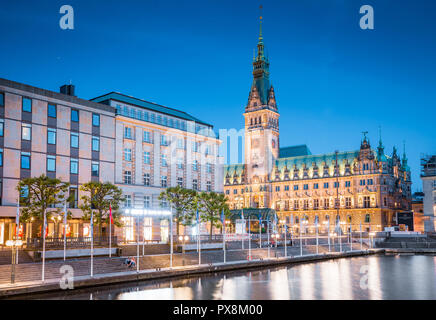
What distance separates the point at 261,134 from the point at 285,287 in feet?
469

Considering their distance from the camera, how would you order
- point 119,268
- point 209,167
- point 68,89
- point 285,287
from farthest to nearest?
point 209,167 < point 68,89 < point 119,268 < point 285,287

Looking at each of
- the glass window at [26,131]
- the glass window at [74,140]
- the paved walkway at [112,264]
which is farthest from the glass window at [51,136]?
the paved walkway at [112,264]

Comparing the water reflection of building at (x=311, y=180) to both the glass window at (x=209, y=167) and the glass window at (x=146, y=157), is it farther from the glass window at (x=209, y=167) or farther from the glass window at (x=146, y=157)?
the glass window at (x=146, y=157)

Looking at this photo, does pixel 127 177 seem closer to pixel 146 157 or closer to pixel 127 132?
pixel 146 157

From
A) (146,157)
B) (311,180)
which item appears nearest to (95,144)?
(146,157)

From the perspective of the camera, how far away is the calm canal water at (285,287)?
41469mm

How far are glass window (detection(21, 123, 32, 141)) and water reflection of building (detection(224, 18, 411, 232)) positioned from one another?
102m

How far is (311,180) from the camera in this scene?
176000 mm

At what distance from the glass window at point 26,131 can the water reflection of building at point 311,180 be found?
102 metres

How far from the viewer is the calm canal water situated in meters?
41.5

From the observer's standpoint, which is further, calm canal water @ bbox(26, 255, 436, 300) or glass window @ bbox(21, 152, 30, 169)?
glass window @ bbox(21, 152, 30, 169)

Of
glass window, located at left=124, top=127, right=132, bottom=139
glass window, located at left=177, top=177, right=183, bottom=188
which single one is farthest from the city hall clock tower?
glass window, located at left=124, top=127, right=132, bottom=139

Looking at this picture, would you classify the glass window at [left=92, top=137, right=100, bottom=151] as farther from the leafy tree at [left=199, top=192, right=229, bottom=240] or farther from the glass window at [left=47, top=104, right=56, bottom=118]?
the leafy tree at [left=199, top=192, right=229, bottom=240]

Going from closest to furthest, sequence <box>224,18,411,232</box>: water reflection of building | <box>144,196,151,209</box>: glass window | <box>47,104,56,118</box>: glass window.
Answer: <box>47,104,56,118</box>: glass window < <box>144,196,151,209</box>: glass window < <box>224,18,411,232</box>: water reflection of building
